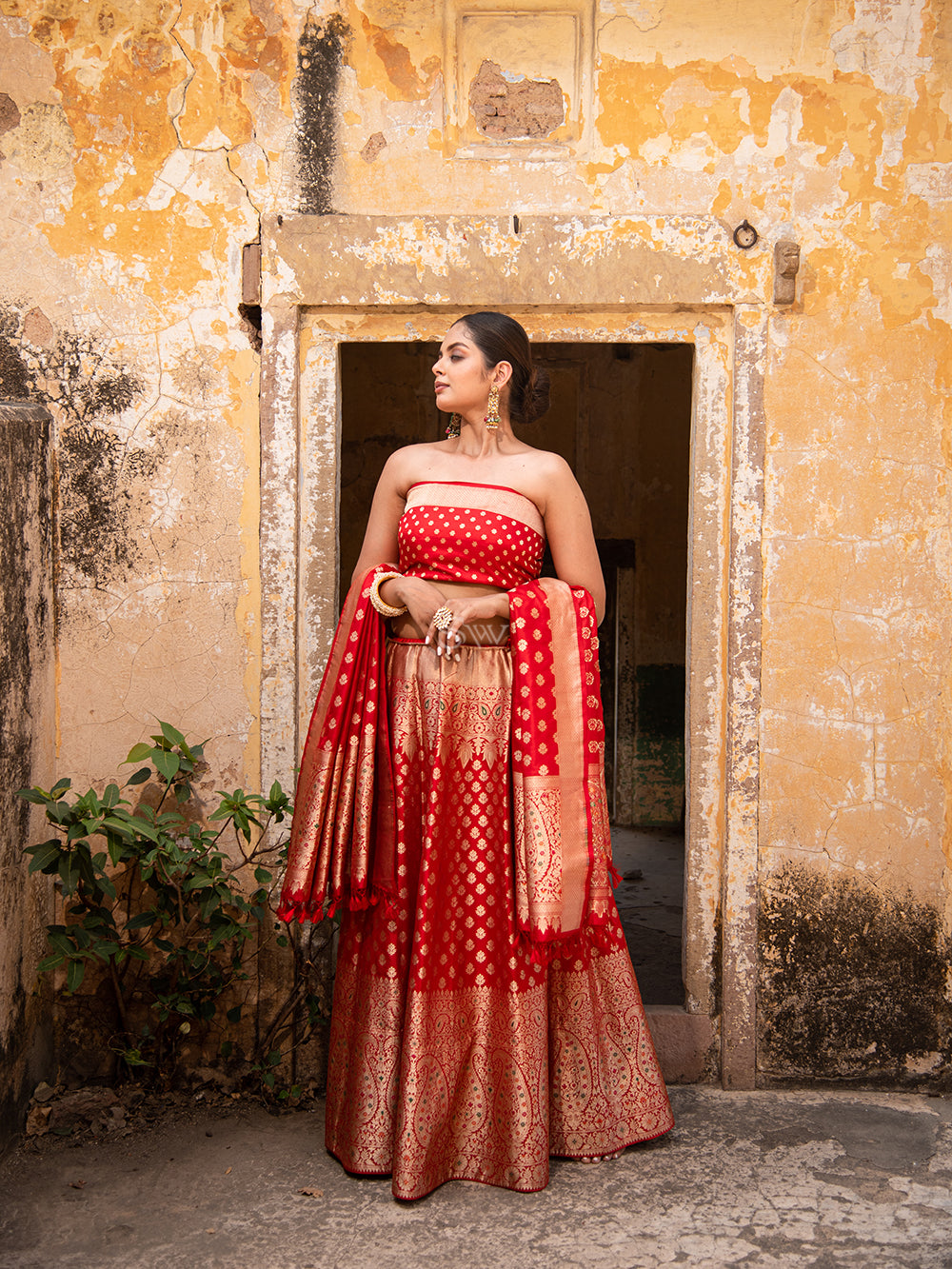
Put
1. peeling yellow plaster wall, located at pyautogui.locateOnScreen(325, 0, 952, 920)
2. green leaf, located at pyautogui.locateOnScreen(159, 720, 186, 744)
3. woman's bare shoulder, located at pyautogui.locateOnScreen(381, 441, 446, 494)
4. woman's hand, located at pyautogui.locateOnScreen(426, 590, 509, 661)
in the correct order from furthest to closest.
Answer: peeling yellow plaster wall, located at pyautogui.locateOnScreen(325, 0, 952, 920) < green leaf, located at pyautogui.locateOnScreen(159, 720, 186, 744) < woman's bare shoulder, located at pyautogui.locateOnScreen(381, 441, 446, 494) < woman's hand, located at pyautogui.locateOnScreen(426, 590, 509, 661)

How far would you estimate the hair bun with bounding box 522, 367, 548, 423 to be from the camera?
2908 mm

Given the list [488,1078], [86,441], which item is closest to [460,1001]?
[488,1078]

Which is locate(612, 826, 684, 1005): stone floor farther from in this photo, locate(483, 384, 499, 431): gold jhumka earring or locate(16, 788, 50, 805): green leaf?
locate(16, 788, 50, 805): green leaf

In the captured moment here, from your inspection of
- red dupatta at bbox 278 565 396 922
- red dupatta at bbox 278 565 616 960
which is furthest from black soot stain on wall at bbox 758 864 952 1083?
red dupatta at bbox 278 565 396 922

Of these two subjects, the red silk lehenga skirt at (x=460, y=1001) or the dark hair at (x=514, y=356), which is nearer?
the red silk lehenga skirt at (x=460, y=1001)

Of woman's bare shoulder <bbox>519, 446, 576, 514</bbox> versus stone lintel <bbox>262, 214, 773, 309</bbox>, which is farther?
stone lintel <bbox>262, 214, 773, 309</bbox>

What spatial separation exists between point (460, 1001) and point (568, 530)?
1223 millimetres

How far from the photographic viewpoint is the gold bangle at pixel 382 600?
2768 mm

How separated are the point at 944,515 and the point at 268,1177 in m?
2.58

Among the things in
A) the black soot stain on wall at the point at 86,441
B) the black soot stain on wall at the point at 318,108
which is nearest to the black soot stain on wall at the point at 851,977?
the black soot stain on wall at the point at 86,441

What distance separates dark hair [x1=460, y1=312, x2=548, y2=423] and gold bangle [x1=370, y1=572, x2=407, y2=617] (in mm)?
567

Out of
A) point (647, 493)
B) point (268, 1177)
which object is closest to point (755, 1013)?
point (268, 1177)

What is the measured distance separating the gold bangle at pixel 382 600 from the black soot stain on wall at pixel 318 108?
1132mm

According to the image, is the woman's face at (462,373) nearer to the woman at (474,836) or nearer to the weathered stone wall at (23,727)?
the woman at (474,836)
